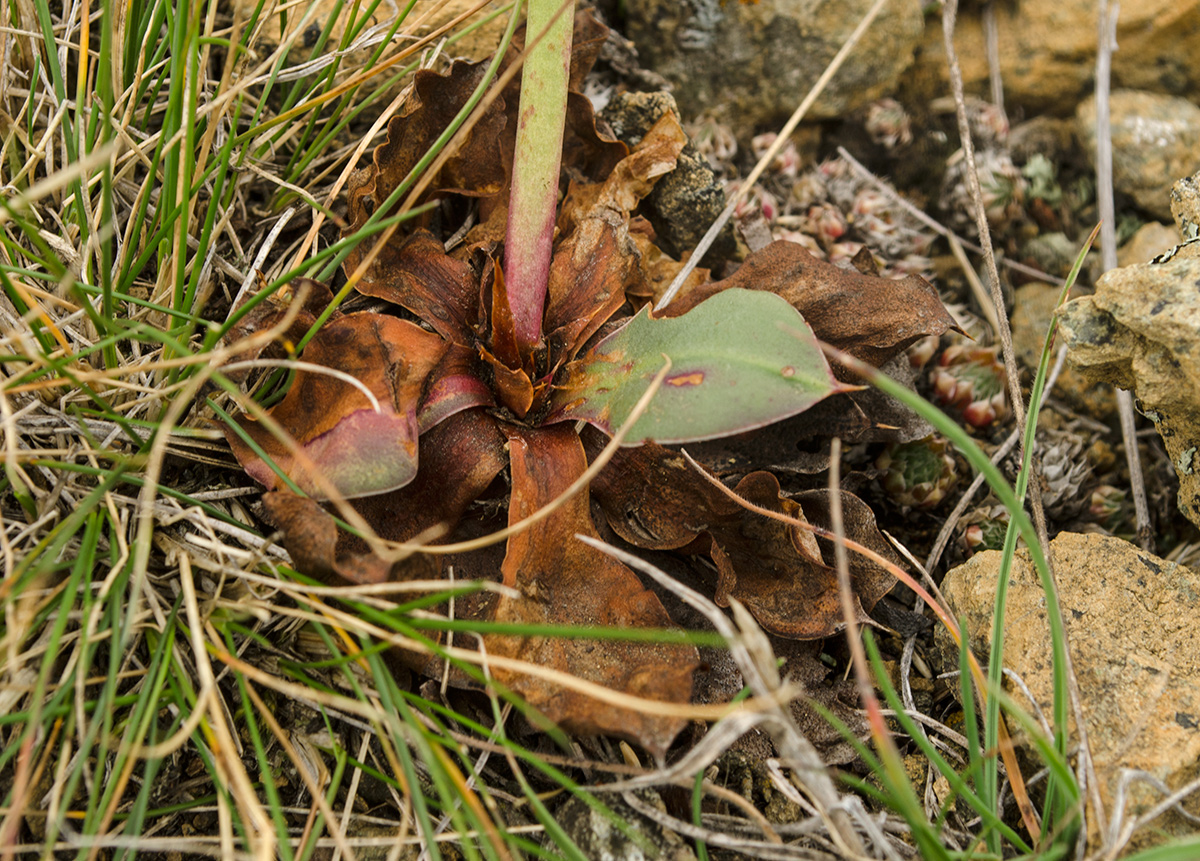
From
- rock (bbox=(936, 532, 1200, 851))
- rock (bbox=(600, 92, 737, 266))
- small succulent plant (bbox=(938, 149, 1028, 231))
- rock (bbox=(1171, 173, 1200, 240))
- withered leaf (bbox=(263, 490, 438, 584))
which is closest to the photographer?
withered leaf (bbox=(263, 490, 438, 584))

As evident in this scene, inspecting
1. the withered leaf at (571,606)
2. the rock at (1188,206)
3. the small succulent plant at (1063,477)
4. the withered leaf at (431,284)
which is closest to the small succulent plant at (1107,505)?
the small succulent plant at (1063,477)

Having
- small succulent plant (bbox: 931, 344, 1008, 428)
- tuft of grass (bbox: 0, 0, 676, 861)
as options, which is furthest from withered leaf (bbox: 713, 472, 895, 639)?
small succulent plant (bbox: 931, 344, 1008, 428)

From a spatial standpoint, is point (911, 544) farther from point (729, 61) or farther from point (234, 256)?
point (234, 256)

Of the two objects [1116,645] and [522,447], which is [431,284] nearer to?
[522,447]

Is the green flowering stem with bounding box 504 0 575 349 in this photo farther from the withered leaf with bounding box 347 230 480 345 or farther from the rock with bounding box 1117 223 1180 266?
the rock with bounding box 1117 223 1180 266

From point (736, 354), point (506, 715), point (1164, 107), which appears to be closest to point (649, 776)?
point (506, 715)

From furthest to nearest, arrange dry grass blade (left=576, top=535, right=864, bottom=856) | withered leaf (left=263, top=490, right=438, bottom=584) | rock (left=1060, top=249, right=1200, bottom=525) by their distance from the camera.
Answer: rock (left=1060, top=249, right=1200, bottom=525)
withered leaf (left=263, top=490, right=438, bottom=584)
dry grass blade (left=576, top=535, right=864, bottom=856)
